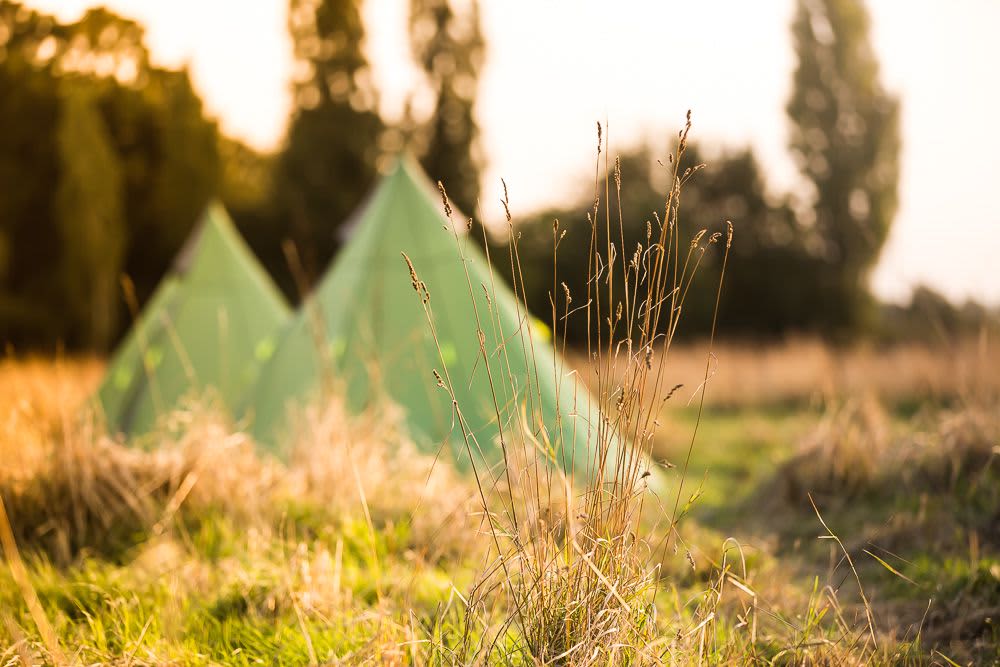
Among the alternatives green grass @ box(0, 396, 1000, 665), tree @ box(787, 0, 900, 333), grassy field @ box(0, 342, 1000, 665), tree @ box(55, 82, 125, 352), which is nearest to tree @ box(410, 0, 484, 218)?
tree @ box(55, 82, 125, 352)

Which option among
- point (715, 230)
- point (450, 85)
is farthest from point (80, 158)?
point (715, 230)

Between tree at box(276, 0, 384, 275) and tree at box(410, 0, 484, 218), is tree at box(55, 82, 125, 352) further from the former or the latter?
tree at box(410, 0, 484, 218)

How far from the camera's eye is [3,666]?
177 cm

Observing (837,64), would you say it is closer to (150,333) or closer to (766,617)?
(150,333)

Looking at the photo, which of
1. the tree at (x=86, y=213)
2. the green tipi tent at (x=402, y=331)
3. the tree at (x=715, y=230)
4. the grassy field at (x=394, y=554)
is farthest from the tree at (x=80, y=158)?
the grassy field at (x=394, y=554)

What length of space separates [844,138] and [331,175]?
10763 millimetres

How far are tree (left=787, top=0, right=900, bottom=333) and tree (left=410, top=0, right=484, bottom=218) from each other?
7.22m

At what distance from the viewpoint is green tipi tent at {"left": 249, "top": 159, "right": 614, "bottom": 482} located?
14.7 feet

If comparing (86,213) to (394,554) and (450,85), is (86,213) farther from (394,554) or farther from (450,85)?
(394,554)

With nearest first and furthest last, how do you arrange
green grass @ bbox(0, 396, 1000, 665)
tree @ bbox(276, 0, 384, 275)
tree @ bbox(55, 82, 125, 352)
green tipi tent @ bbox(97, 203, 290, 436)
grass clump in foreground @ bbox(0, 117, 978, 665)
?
grass clump in foreground @ bbox(0, 117, 978, 665)
green grass @ bbox(0, 396, 1000, 665)
green tipi tent @ bbox(97, 203, 290, 436)
tree @ bbox(55, 82, 125, 352)
tree @ bbox(276, 0, 384, 275)

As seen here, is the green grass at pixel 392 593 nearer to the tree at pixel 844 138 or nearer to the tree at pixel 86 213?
the tree at pixel 86 213

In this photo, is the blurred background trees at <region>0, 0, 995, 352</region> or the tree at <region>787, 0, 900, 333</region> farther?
the tree at <region>787, 0, 900, 333</region>

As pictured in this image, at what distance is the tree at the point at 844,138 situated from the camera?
1769 centimetres

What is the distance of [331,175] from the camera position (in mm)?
15195
